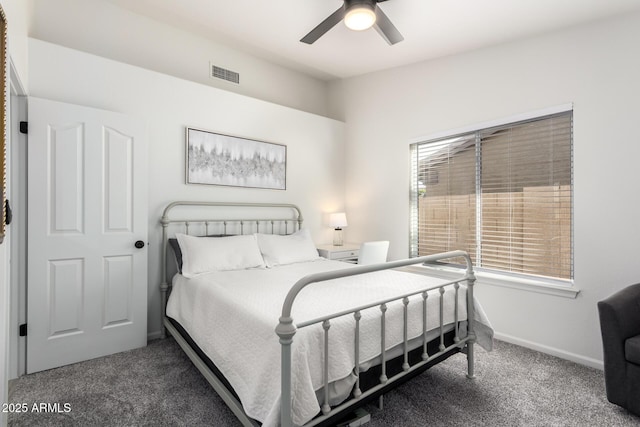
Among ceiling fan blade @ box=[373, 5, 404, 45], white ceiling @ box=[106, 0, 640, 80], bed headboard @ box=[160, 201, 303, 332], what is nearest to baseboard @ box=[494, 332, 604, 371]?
bed headboard @ box=[160, 201, 303, 332]

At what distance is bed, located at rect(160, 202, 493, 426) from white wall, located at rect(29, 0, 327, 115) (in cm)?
154

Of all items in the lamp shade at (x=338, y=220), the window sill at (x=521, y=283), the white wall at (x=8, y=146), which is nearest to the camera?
the white wall at (x=8, y=146)

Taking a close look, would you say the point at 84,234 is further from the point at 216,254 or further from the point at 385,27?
the point at 385,27

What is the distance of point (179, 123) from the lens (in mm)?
3176

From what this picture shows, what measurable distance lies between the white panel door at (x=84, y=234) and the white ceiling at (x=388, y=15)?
49.5 inches

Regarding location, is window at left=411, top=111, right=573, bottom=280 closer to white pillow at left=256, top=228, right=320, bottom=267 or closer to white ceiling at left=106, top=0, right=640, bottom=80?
white ceiling at left=106, top=0, right=640, bottom=80

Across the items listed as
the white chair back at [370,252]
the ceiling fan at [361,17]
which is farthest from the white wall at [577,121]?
the ceiling fan at [361,17]

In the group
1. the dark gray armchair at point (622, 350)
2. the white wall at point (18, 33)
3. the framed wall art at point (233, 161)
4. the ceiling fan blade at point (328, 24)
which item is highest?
the ceiling fan blade at point (328, 24)

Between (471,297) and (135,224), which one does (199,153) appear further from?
(471,297)

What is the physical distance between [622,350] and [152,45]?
4.53m

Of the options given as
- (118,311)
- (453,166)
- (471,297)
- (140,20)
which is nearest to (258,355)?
(471,297)

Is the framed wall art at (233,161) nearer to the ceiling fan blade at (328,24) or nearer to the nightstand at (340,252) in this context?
the nightstand at (340,252)

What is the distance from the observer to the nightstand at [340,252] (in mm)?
3815

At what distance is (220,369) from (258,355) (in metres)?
0.43
